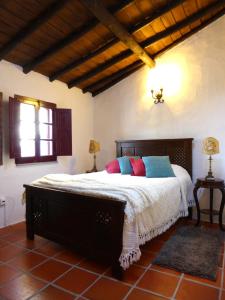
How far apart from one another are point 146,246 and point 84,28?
2930 millimetres

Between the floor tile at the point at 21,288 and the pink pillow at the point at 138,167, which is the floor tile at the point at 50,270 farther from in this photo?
the pink pillow at the point at 138,167

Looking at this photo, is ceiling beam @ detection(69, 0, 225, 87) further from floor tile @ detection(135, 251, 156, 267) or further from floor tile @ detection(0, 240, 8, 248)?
floor tile @ detection(0, 240, 8, 248)

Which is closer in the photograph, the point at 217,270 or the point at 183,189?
the point at 217,270

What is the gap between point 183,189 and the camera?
10.3ft

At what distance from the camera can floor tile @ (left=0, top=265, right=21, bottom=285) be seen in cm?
196

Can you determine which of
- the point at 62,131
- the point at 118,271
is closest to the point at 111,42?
the point at 62,131

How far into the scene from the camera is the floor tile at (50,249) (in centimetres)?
248

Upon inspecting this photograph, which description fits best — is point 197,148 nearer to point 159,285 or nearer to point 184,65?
point 184,65

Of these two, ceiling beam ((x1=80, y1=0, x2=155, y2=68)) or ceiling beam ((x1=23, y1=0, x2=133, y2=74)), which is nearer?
ceiling beam ((x1=80, y1=0, x2=155, y2=68))

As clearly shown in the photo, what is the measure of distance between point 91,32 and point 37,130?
5.72ft

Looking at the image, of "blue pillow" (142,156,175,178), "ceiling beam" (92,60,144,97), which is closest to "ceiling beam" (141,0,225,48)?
"ceiling beam" (92,60,144,97)

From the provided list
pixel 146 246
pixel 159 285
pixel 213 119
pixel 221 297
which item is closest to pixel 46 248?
pixel 146 246

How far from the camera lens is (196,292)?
1795 millimetres

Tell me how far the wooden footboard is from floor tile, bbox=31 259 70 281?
8.7 inches
